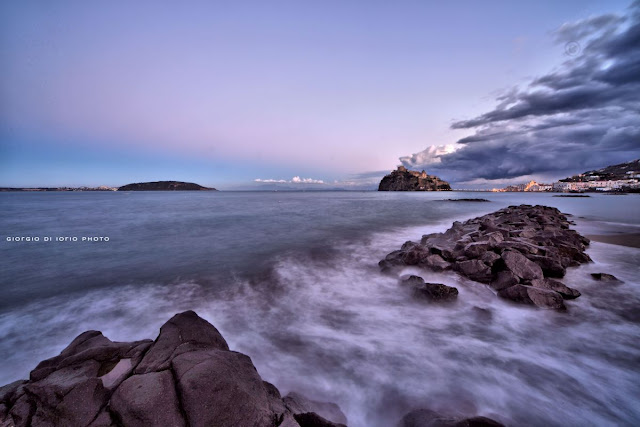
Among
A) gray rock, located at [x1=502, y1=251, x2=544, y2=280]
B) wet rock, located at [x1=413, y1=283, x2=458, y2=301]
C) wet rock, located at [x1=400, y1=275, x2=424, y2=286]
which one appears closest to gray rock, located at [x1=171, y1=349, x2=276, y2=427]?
wet rock, located at [x1=413, y1=283, x2=458, y2=301]

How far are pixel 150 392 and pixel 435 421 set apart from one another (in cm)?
307

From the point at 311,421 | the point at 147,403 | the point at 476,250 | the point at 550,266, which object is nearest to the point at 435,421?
the point at 311,421

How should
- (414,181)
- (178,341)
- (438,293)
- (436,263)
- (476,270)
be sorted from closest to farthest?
(178,341)
(438,293)
(476,270)
(436,263)
(414,181)

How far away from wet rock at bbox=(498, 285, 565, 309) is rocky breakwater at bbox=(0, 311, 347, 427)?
5.64 metres

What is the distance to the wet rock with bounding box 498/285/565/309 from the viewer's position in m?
5.96

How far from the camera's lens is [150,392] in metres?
2.60

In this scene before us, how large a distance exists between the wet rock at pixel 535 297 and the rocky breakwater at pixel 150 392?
222 inches

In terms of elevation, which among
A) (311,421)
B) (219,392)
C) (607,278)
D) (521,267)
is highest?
(219,392)

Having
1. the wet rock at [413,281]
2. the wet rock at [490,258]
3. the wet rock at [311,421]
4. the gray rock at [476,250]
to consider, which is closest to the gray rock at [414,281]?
the wet rock at [413,281]

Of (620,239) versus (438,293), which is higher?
(438,293)

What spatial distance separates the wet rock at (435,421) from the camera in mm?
2807

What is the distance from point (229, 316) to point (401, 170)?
205 meters

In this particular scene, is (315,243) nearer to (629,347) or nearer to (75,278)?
(75,278)

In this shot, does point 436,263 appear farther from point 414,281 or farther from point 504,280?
point 504,280
